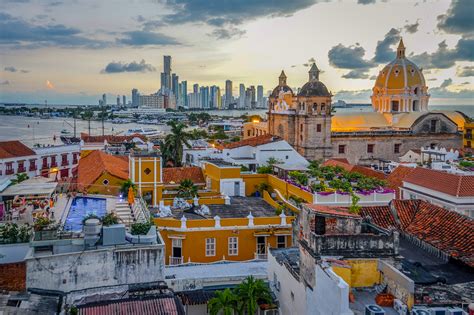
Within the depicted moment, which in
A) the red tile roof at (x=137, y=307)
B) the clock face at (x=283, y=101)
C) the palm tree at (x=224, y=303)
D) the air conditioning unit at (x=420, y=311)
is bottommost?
the palm tree at (x=224, y=303)

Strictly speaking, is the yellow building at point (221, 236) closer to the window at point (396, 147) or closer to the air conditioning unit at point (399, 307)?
the air conditioning unit at point (399, 307)

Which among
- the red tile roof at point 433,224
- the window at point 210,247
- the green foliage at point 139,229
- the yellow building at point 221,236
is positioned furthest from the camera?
the window at point 210,247

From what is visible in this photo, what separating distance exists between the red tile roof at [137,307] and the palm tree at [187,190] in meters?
15.1

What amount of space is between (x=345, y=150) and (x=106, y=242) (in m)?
44.0

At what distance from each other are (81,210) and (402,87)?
53.4 meters

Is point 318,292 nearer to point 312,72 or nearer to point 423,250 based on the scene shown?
point 423,250

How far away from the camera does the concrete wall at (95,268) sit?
1195 cm

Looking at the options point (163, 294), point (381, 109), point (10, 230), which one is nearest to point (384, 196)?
point (163, 294)

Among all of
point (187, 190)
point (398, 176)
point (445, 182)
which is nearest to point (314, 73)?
point (398, 176)

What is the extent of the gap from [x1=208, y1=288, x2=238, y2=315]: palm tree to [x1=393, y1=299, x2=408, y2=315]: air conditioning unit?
498 centimetres

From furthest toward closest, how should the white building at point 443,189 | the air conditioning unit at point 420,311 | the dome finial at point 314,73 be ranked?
the dome finial at point 314,73
the white building at point 443,189
the air conditioning unit at point 420,311

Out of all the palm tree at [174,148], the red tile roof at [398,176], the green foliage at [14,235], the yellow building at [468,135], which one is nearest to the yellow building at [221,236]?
the green foliage at [14,235]

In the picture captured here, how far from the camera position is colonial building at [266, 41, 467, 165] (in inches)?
2046

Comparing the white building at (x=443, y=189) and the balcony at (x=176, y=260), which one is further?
the white building at (x=443, y=189)
